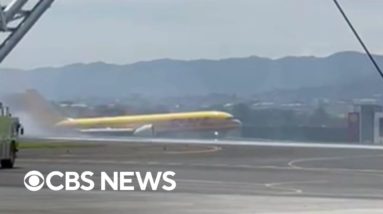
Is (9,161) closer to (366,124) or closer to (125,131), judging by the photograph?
(366,124)

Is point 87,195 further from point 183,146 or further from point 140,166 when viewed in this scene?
point 183,146

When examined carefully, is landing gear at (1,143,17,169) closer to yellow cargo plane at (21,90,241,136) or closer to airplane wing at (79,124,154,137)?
yellow cargo plane at (21,90,241,136)

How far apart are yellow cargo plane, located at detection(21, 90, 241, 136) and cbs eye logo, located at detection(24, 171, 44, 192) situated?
215ft

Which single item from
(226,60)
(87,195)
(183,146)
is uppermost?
(226,60)

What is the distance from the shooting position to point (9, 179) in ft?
153

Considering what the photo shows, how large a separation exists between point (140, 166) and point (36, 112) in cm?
4453

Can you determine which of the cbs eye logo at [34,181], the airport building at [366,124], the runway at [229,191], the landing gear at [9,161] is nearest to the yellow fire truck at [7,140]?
the landing gear at [9,161]

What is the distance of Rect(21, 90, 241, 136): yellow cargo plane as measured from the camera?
122m

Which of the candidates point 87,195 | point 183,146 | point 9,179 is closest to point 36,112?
point 183,146

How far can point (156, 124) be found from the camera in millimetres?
121938

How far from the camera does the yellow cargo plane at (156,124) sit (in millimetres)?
121875

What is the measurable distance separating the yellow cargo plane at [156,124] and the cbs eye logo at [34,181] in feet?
215

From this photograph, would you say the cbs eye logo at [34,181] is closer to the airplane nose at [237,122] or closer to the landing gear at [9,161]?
the landing gear at [9,161]

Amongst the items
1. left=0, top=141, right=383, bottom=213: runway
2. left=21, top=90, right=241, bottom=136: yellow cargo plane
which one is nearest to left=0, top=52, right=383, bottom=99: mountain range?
left=21, top=90, right=241, bottom=136: yellow cargo plane
